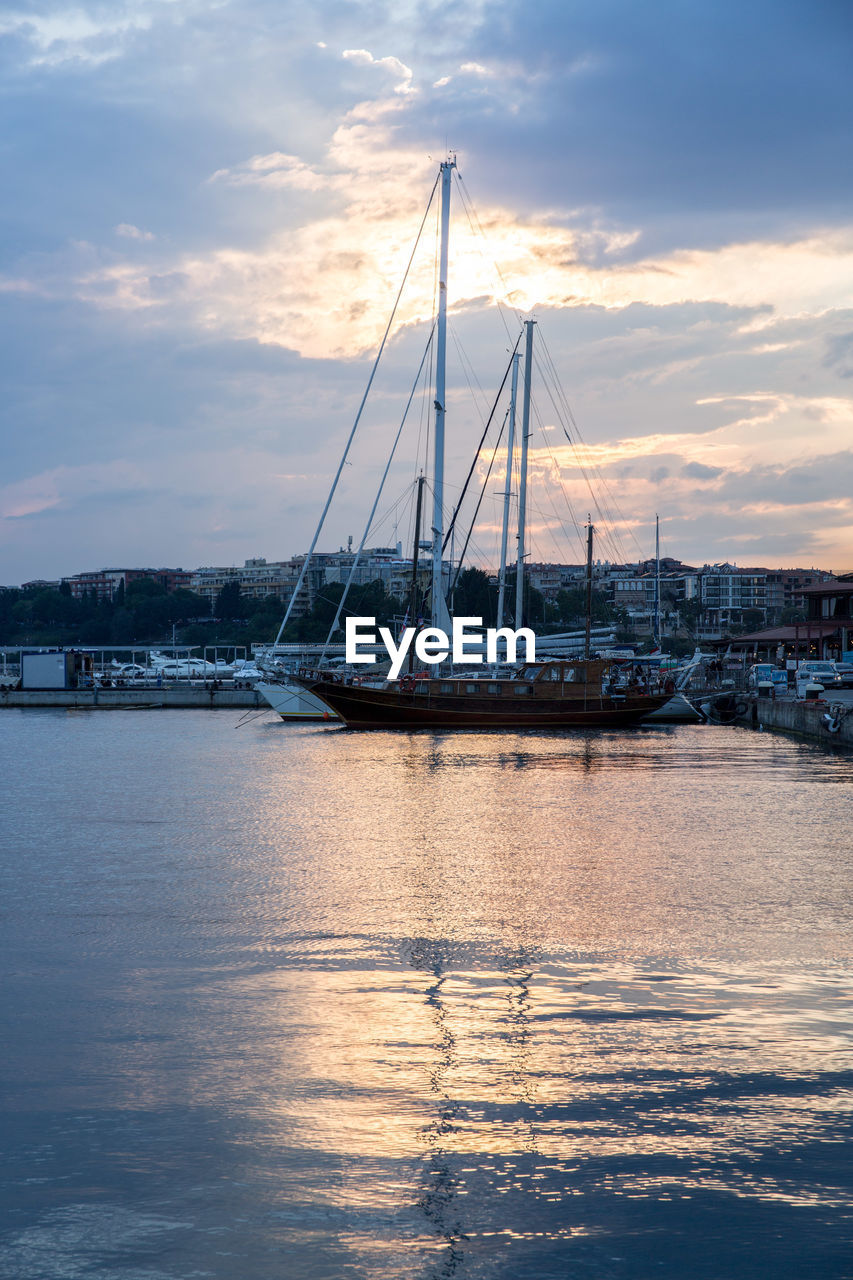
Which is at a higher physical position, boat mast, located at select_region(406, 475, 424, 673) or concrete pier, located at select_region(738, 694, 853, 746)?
boat mast, located at select_region(406, 475, 424, 673)

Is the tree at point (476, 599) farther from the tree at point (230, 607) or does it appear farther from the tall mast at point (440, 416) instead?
the tree at point (230, 607)

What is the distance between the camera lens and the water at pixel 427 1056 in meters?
6.50

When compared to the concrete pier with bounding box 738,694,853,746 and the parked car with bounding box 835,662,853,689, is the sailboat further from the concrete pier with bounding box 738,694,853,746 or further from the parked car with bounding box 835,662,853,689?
the parked car with bounding box 835,662,853,689

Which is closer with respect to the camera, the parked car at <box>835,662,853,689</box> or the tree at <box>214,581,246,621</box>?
the parked car at <box>835,662,853,689</box>

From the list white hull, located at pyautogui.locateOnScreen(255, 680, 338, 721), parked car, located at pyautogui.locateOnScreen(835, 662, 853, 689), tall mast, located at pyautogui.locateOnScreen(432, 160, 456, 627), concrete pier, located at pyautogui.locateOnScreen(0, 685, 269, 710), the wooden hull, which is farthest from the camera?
concrete pier, located at pyautogui.locateOnScreen(0, 685, 269, 710)

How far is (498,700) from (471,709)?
4.13ft

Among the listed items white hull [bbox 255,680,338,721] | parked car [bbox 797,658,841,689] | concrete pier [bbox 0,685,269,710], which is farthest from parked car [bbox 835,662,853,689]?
concrete pier [bbox 0,685,269,710]

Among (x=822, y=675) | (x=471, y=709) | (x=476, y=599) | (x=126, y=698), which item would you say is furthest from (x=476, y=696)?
(x=476, y=599)

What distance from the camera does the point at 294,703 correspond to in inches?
2336

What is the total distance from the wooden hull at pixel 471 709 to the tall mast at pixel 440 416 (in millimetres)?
4292

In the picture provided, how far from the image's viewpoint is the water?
6.50 m

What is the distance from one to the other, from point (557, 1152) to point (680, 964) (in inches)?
202

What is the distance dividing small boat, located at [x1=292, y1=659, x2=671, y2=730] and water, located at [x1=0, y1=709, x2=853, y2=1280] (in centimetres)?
2810

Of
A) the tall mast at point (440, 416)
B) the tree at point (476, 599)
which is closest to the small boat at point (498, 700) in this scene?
the tall mast at point (440, 416)
